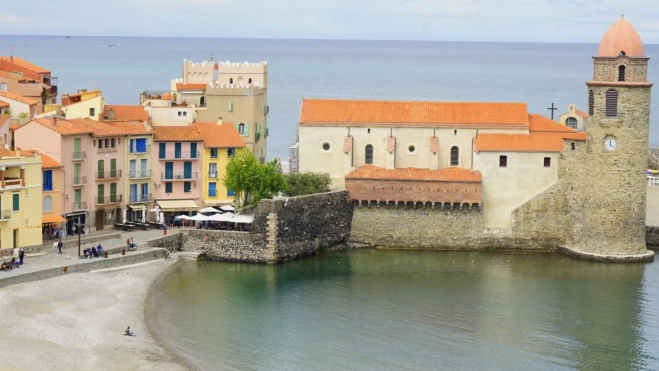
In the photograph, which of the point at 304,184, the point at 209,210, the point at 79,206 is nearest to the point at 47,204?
the point at 79,206

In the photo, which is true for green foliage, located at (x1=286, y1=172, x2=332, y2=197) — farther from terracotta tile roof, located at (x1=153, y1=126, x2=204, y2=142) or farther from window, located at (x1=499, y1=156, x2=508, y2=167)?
window, located at (x1=499, y1=156, x2=508, y2=167)

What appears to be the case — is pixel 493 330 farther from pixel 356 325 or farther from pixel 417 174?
pixel 417 174

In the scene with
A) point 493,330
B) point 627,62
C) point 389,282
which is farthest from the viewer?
point 627,62

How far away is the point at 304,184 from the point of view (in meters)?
62.4

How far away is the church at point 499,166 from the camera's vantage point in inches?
2363

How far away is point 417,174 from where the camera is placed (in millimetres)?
62531

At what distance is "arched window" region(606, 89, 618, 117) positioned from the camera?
59.8 meters

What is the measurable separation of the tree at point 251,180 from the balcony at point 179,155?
6.71ft

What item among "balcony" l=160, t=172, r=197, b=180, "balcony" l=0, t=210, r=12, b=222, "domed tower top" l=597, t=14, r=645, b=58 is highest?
"domed tower top" l=597, t=14, r=645, b=58

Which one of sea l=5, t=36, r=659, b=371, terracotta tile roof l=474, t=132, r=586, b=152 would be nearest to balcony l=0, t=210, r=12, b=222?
sea l=5, t=36, r=659, b=371

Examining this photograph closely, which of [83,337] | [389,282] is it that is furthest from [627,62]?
[83,337]

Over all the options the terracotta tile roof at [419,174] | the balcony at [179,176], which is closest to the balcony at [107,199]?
the balcony at [179,176]

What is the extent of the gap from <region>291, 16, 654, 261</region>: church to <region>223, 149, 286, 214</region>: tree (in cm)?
346

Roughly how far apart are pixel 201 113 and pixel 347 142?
9189 millimetres
